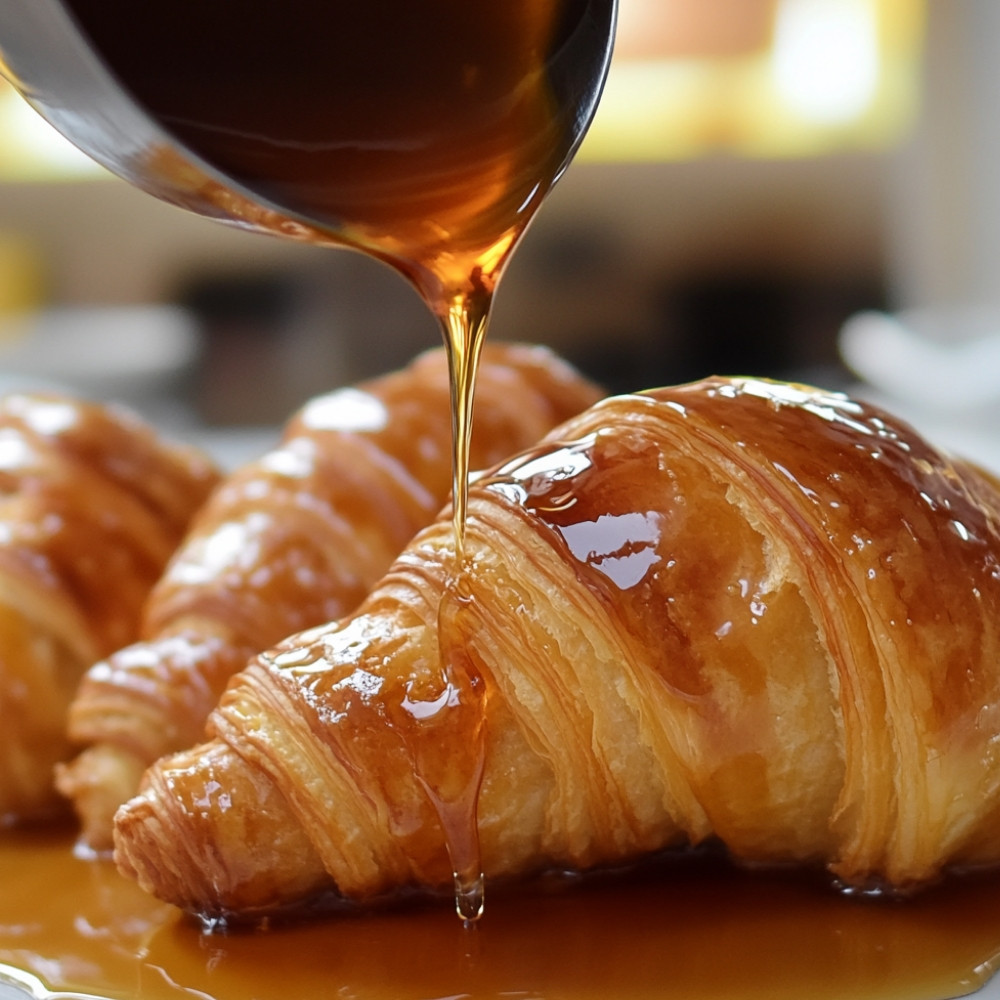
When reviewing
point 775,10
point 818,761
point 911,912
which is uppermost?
point 775,10

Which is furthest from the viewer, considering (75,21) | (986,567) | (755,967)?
(986,567)

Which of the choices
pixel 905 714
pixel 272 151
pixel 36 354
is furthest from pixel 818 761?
pixel 36 354

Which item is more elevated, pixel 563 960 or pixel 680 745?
pixel 680 745

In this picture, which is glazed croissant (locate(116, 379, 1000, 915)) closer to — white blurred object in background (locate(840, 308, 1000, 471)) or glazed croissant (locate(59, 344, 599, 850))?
glazed croissant (locate(59, 344, 599, 850))

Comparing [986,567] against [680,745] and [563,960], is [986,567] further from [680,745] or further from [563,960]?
[563,960]

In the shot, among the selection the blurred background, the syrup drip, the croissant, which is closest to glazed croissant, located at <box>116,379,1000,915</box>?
the syrup drip

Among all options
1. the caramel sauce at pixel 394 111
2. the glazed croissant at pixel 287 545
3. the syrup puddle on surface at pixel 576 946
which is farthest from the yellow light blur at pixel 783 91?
the syrup puddle on surface at pixel 576 946

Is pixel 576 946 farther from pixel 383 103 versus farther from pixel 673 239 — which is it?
pixel 673 239
